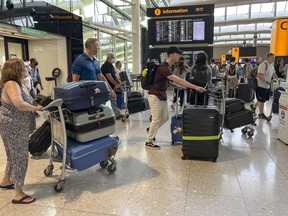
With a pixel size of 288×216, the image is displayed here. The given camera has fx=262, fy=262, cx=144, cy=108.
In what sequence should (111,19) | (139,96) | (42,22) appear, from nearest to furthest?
(139,96)
(42,22)
(111,19)

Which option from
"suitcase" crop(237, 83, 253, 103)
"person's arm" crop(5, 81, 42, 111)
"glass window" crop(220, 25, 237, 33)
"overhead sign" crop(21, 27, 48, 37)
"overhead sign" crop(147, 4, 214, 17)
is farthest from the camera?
"glass window" crop(220, 25, 237, 33)

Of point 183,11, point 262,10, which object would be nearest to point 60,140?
point 183,11

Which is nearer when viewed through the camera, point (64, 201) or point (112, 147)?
point (64, 201)

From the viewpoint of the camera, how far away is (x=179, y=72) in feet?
20.7

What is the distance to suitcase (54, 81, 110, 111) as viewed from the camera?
2.43 meters

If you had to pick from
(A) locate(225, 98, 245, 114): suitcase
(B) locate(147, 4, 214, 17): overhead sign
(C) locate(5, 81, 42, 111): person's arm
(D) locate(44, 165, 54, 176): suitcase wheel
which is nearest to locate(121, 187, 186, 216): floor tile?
(D) locate(44, 165, 54, 176): suitcase wheel

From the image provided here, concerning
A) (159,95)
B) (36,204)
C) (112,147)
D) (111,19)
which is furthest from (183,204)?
(111,19)

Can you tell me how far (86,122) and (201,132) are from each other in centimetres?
147

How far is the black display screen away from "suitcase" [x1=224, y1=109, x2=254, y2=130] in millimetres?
3722

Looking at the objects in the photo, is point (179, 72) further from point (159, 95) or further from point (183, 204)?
point (183, 204)

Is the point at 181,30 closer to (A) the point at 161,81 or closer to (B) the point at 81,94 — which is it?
(A) the point at 161,81

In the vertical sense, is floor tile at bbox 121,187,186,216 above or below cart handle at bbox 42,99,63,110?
below

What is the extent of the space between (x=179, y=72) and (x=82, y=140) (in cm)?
422

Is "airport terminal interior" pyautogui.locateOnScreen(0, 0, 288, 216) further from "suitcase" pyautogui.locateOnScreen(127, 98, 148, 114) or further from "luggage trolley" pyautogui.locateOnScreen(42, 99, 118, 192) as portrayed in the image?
"suitcase" pyautogui.locateOnScreen(127, 98, 148, 114)
